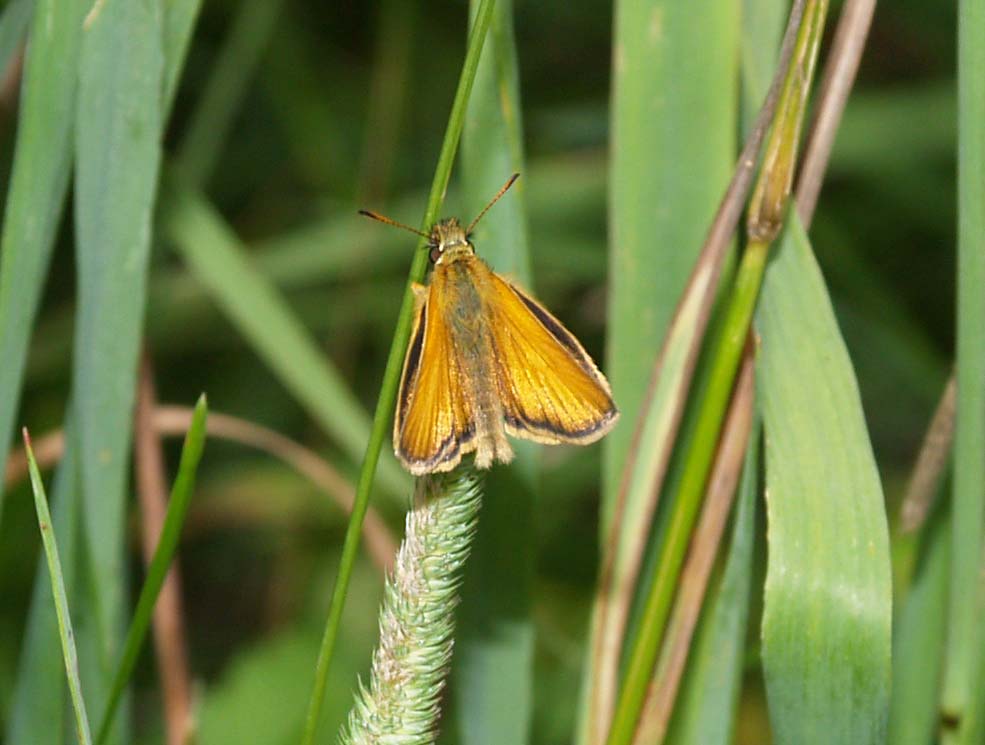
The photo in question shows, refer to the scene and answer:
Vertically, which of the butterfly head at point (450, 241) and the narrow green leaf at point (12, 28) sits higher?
the narrow green leaf at point (12, 28)

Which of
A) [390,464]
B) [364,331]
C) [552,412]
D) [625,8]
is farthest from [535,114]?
[552,412]

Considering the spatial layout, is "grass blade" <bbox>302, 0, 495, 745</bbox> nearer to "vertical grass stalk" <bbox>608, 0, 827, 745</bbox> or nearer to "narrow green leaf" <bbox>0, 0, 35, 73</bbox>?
"vertical grass stalk" <bbox>608, 0, 827, 745</bbox>

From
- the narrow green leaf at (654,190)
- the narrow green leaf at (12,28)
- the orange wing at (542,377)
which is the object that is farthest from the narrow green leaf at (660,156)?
the narrow green leaf at (12,28)

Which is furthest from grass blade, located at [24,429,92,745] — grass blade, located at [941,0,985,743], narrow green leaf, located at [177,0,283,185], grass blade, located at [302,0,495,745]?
narrow green leaf, located at [177,0,283,185]

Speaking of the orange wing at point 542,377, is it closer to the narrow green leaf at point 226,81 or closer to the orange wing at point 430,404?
the orange wing at point 430,404

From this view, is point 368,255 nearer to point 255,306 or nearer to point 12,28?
point 255,306

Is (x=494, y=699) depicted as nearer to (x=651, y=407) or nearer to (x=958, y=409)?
(x=651, y=407)
